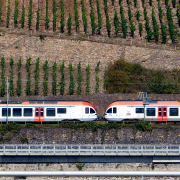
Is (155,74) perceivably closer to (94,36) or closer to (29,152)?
(94,36)

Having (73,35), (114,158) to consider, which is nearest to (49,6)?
(73,35)

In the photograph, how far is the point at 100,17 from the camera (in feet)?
191

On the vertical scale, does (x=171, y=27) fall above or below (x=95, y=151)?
above

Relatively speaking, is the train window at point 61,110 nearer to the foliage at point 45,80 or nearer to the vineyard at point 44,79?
the vineyard at point 44,79

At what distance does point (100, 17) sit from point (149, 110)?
26.4m

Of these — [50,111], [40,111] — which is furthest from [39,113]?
[50,111]

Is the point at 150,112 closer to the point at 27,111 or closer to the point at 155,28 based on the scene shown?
the point at 27,111

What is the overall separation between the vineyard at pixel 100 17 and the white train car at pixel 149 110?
21.2 meters

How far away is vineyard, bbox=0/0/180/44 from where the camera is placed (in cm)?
5622

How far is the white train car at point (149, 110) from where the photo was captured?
35.2 meters

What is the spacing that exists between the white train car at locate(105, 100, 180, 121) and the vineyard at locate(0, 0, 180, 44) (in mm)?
21159

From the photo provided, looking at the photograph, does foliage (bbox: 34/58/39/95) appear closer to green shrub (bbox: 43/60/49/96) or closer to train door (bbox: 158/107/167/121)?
green shrub (bbox: 43/60/49/96)

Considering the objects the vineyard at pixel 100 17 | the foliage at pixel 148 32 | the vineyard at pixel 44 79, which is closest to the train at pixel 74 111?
the vineyard at pixel 44 79

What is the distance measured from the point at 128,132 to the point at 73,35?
26.1 metres
